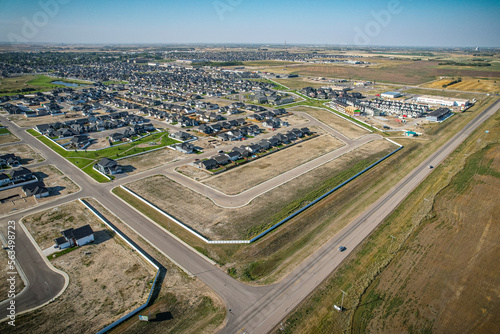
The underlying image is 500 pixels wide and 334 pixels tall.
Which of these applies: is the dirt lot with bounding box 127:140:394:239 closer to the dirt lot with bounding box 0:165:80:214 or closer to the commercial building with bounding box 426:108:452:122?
the dirt lot with bounding box 0:165:80:214

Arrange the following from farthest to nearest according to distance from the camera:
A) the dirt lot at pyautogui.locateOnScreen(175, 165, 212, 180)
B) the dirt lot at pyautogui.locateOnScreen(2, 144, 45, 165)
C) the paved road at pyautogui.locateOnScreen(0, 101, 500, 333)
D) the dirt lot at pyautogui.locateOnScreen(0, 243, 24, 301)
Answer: the dirt lot at pyautogui.locateOnScreen(2, 144, 45, 165) < the dirt lot at pyautogui.locateOnScreen(175, 165, 212, 180) < the dirt lot at pyautogui.locateOnScreen(0, 243, 24, 301) < the paved road at pyautogui.locateOnScreen(0, 101, 500, 333)

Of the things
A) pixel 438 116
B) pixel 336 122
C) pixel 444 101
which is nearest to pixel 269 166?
pixel 336 122

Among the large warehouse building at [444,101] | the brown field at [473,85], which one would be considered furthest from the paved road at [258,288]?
the brown field at [473,85]

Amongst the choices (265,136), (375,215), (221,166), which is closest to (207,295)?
(375,215)

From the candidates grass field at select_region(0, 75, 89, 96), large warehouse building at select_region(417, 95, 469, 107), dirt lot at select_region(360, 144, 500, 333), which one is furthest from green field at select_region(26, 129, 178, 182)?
large warehouse building at select_region(417, 95, 469, 107)

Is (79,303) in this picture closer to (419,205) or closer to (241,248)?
(241,248)

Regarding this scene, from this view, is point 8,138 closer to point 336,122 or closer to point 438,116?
point 336,122
